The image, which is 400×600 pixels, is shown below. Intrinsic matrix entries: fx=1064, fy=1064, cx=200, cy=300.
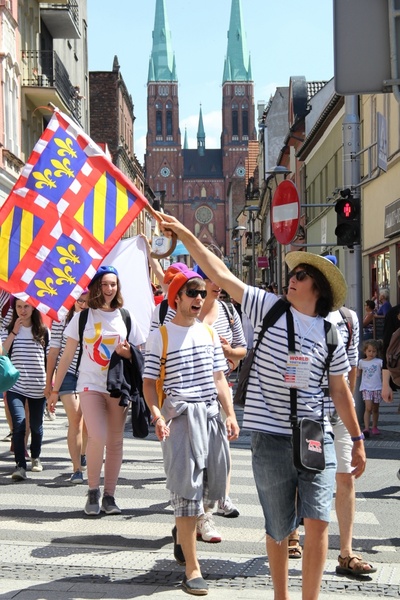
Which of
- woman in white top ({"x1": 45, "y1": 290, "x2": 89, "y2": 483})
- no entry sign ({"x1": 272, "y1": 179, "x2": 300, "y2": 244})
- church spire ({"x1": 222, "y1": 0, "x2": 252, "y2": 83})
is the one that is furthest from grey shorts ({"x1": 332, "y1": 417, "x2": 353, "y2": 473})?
church spire ({"x1": 222, "y1": 0, "x2": 252, "y2": 83})

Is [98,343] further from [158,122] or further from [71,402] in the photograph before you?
[158,122]

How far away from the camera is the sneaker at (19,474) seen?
370 inches

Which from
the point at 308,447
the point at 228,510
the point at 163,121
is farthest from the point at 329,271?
the point at 163,121

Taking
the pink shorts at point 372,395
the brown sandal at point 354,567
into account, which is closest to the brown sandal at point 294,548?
the brown sandal at point 354,567

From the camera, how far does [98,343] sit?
8078 mm

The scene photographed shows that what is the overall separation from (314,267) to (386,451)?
6.80 metres

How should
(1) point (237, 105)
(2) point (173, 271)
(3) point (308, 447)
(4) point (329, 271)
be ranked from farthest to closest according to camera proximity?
(1) point (237, 105) < (2) point (173, 271) < (4) point (329, 271) < (3) point (308, 447)

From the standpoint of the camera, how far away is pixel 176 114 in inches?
7382

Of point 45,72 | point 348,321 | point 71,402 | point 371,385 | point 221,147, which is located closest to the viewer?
point 348,321

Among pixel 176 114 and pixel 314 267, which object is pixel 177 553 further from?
pixel 176 114

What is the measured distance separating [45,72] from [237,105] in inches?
6116

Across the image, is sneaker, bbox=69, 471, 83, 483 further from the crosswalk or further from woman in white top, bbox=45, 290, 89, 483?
the crosswalk

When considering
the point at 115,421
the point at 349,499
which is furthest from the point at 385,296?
the point at 349,499

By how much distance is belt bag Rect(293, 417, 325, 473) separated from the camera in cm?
488
